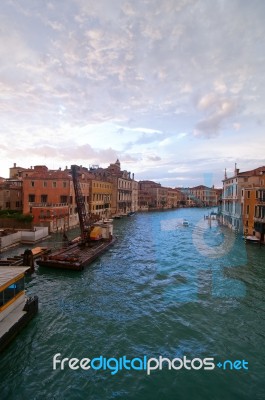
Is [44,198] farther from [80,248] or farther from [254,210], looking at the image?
[254,210]

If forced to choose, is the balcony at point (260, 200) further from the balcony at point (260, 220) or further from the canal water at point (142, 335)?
the canal water at point (142, 335)

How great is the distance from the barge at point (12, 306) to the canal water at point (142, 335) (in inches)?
18.7

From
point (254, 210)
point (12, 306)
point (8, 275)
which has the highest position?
point (254, 210)

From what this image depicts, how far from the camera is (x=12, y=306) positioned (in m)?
12.5

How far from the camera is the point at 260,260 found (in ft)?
89.4

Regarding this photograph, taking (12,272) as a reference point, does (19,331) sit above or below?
below

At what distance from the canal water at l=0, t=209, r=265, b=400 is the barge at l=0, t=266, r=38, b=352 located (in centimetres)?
48

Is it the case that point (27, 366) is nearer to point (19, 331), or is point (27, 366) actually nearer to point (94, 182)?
point (19, 331)

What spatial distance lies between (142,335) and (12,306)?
634 centimetres

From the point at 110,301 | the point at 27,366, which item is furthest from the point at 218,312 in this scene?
the point at 27,366

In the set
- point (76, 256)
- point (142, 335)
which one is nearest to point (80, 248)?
point (76, 256)

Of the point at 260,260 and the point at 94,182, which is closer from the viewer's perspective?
the point at 260,260

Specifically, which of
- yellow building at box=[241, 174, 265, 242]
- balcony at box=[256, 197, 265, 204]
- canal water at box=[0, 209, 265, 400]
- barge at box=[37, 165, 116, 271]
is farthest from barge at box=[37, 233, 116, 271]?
balcony at box=[256, 197, 265, 204]

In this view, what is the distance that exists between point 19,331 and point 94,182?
1998 inches
